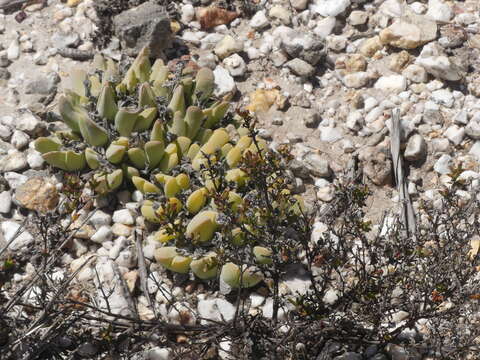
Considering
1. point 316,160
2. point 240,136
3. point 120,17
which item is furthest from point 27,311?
point 120,17

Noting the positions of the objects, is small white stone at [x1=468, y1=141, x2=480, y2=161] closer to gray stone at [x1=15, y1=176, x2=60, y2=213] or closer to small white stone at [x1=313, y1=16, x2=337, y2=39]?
small white stone at [x1=313, y1=16, x2=337, y2=39]

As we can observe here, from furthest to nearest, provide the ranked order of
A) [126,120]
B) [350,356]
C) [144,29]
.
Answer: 1. [144,29]
2. [126,120]
3. [350,356]

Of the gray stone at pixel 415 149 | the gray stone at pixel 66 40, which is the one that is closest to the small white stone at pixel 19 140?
the gray stone at pixel 66 40

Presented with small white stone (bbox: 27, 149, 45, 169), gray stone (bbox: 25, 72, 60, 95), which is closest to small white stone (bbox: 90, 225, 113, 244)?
small white stone (bbox: 27, 149, 45, 169)

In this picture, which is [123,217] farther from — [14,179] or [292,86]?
[292,86]

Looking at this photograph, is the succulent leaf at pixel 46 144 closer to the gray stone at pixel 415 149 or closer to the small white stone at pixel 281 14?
the small white stone at pixel 281 14

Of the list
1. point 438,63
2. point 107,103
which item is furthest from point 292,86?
point 107,103

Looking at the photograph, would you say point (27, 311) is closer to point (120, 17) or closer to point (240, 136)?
point (240, 136)
